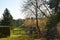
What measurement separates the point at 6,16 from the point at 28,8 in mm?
30088

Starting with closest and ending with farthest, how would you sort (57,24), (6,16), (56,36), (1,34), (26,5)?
(56,36)
(57,24)
(1,34)
(26,5)
(6,16)

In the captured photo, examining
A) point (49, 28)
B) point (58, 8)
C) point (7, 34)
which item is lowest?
point (7, 34)

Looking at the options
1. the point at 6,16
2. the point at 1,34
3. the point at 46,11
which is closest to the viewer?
the point at 1,34

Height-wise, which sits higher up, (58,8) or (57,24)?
(58,8)

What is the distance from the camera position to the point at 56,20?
2273 centimetres

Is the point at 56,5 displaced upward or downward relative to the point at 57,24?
upward

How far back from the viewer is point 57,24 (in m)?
21.9

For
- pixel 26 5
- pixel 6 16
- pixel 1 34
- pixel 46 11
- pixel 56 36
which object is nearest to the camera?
pixel 56 36

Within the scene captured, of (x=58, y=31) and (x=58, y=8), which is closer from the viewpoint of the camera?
(x=58, y=31)

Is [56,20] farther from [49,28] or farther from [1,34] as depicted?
[1,34]

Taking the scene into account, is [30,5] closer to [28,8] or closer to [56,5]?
[28,8]

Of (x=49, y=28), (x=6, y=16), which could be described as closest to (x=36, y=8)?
(x=49, y=28)

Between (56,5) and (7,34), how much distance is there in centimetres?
1372

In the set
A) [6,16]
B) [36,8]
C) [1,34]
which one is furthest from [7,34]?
[6,16]
